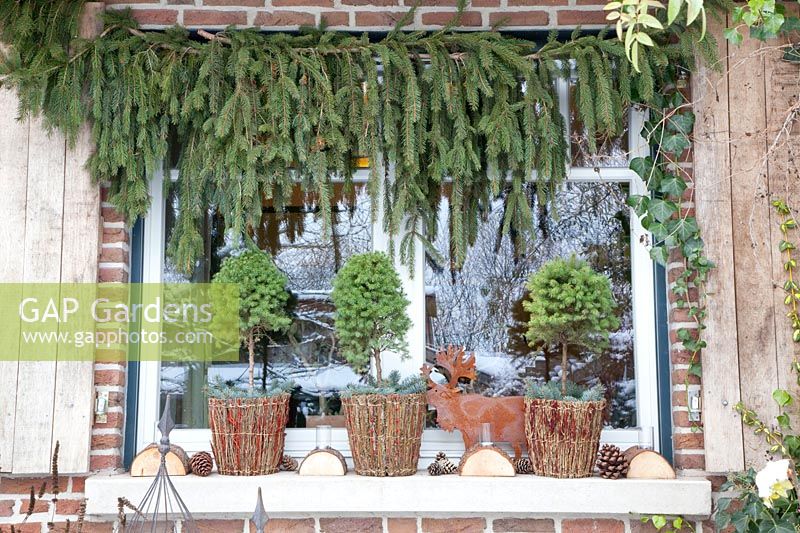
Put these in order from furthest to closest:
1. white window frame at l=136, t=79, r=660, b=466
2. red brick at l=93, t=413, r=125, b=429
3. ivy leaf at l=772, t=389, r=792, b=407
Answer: white window frame at l=136, t=79, r=660, b=466 → red brick at l=93, t=413, r=125, b=429 → ivy leaf at l=772, t=389, r=792, b=407

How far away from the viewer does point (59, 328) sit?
308cm

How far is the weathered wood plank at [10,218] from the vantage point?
3018 mm

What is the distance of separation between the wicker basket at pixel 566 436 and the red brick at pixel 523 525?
182 millimetres

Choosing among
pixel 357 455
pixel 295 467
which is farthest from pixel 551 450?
pixel 295 467

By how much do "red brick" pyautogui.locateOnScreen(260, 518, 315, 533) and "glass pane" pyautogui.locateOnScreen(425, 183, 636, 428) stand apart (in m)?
0.75

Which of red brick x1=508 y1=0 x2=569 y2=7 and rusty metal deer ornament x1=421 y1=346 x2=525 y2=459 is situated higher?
red brick x1=508 y1=0 x2=569 y2=7

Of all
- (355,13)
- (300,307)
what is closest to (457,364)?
(300,307)

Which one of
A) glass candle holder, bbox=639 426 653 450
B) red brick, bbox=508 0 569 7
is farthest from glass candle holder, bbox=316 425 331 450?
red brick, bbox=508 0 569 7

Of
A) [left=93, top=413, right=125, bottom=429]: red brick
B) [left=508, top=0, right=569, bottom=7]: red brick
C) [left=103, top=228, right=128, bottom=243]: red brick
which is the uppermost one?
[left=508, top=0, right=569, bottom=7]: red brick

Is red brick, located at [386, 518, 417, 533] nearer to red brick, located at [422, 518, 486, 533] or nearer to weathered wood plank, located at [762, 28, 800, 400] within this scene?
red brick, located at [422, 518, 486, 533]

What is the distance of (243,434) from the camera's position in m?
3.01

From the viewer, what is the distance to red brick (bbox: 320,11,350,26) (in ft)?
10.9

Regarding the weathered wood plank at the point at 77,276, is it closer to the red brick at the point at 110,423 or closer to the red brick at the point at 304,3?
the red brick at the point at 110,423

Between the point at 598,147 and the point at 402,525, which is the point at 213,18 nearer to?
the point at 598,147
